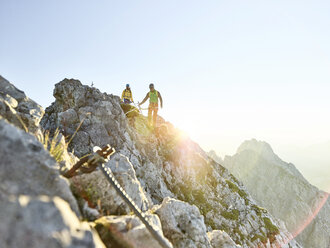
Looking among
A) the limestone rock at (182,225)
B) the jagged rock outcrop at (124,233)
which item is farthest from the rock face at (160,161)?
the jagged rock outcrop at (124,233)

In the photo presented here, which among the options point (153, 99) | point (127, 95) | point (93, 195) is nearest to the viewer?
point (93, 195)

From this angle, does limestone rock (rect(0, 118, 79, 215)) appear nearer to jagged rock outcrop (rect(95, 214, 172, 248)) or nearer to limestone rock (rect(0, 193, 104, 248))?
limestone rock (rect(0, 193, 104, 248))

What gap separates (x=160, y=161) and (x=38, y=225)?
17761 millimetres

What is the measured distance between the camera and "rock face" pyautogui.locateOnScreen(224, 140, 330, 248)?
79312mm

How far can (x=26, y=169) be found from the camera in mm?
3705

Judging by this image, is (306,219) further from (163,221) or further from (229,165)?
(163,221)

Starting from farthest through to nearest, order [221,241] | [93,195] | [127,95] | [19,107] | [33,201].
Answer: [127,95] < [221,241] < [19,107] < [93,195] < [33,201]

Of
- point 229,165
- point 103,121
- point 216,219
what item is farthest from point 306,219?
point 103,121

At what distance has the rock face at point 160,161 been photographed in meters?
16.8

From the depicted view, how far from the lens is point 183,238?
6.28 m

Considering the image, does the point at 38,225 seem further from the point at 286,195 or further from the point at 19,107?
the point at 286,195

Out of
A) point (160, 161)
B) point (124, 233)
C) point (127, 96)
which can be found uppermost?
point (127, 96)

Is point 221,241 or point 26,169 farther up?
point 26,169

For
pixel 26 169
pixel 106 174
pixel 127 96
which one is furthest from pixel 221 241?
pixel 127 96
